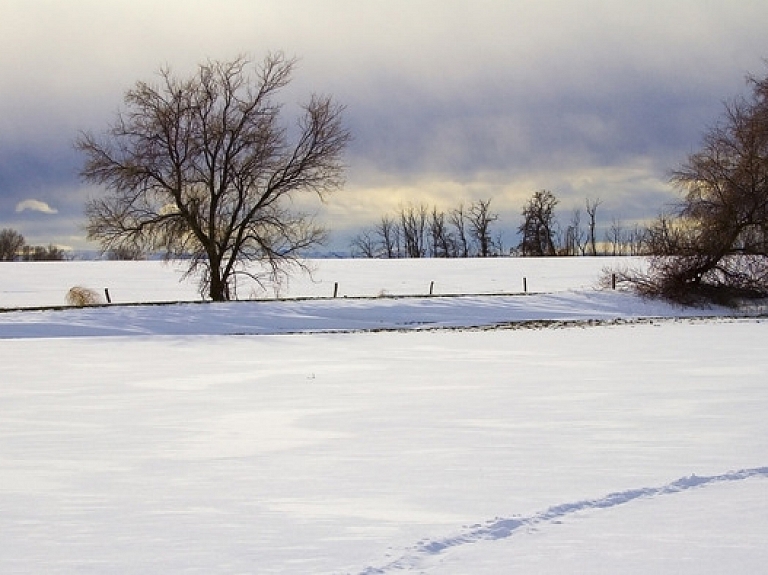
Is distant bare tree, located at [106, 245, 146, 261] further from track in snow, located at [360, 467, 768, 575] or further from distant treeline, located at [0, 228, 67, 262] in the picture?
distant treeline, located at [0, 228, 67, 262]

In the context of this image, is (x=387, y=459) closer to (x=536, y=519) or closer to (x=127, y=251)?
(x=536, y=519)

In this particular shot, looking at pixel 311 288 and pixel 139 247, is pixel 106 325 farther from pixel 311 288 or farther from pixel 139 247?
pixel 311 288

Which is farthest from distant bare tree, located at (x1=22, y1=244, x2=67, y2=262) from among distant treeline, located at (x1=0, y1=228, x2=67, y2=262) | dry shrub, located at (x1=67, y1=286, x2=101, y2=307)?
dry shrub, located at (x1=67, y1=286, x2=101, y2=307)

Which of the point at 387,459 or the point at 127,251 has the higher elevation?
the point at 127,251

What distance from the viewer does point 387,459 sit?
10.4m

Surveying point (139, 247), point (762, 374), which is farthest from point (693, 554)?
point (139, 247)

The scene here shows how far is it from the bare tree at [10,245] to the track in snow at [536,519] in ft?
444

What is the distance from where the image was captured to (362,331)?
35.2 m

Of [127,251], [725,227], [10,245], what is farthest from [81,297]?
[10,245]

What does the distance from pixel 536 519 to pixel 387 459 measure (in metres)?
2.87

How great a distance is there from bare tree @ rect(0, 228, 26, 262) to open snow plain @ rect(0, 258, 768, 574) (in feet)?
392

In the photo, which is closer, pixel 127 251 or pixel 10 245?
pixel 127 251

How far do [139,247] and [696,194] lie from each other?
84.0 ft

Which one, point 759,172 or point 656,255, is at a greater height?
point 759,172
